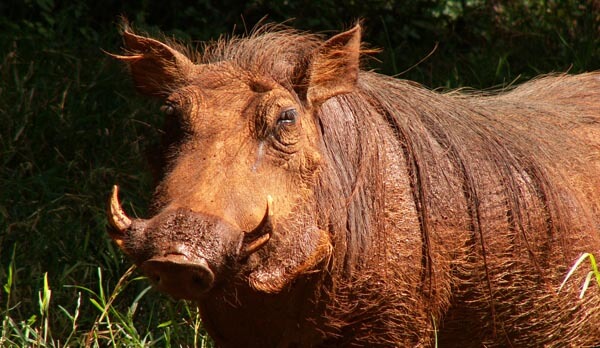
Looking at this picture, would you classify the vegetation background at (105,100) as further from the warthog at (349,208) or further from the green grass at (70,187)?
the warthog at (349,208)

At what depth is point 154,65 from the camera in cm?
348

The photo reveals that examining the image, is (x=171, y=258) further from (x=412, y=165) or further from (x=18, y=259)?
(x=18, y=259)

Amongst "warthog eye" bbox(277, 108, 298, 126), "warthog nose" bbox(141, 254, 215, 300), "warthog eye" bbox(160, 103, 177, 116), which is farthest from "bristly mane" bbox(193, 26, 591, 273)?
"warthog nose" bbox(141, 254, 215, 300)

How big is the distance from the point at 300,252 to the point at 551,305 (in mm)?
997

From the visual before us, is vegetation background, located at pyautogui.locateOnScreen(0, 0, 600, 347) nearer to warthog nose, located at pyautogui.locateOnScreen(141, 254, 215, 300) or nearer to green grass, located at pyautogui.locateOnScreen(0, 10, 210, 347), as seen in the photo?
green grass, located at pyautogui.locateOnScreen(0, 10, 210, 347)

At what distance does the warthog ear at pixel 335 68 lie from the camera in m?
3.30

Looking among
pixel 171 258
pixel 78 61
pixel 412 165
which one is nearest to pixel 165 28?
pixel 78 61

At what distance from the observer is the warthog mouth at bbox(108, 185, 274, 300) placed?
2775 mm

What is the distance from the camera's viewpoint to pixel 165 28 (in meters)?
6.77

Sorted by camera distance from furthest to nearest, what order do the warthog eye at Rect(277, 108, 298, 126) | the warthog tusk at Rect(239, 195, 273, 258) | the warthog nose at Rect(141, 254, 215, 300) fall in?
the warthog eye at Rect(277, 108, 298, 126) < the warthog tusk at Rect(239, 195, 273, 258) < the warthog nose at Rect(141, 254, 215, 300)

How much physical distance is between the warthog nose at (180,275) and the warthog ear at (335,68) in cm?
72

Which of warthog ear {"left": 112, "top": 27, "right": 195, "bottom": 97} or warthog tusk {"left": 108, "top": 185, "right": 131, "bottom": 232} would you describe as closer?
warthog tusk {"left": 108, "top": 185, "right": 131, "bottom": 232}

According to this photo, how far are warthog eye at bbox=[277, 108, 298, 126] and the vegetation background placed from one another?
849mm

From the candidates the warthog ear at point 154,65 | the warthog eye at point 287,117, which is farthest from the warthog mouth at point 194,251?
the warthog ear at point 154,65
